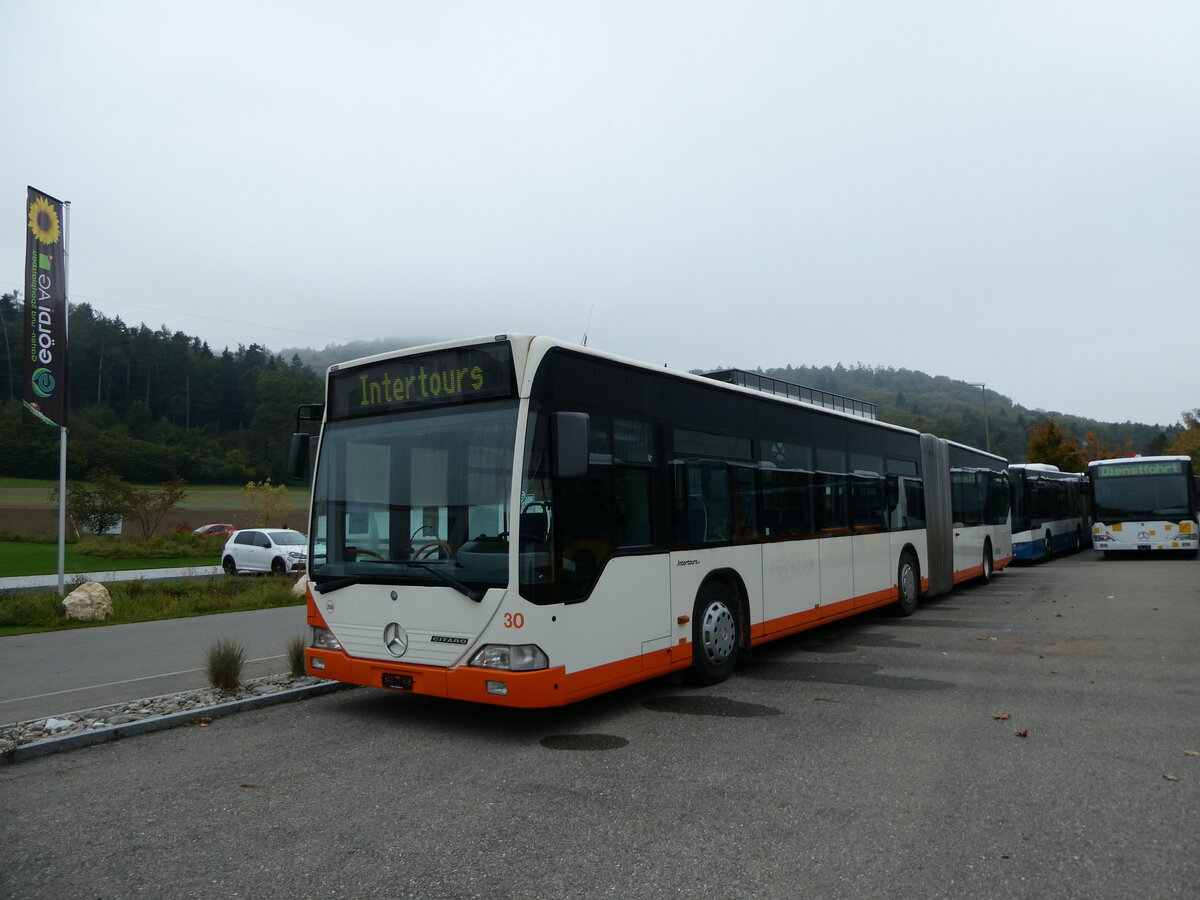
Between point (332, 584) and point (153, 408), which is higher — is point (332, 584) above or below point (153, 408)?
below

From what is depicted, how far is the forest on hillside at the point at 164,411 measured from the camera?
7862 cm

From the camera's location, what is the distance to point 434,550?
6.84 meters

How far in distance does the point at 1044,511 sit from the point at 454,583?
2778cm

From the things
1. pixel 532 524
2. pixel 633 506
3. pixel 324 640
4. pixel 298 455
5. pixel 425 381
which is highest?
pixel 425 381

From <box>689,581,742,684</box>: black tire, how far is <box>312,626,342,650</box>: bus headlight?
10.5 feet

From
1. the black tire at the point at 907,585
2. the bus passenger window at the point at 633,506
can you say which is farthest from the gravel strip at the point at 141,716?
the black tire at the point at 907,585

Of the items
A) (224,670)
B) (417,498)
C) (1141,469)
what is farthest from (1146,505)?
(224,670)

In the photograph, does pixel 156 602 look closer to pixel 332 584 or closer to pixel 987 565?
pixel 332 584

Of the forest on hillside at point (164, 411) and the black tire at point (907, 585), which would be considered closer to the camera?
the black tire at point (907, 585)

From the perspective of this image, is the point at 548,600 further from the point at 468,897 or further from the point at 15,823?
the point at 15,823

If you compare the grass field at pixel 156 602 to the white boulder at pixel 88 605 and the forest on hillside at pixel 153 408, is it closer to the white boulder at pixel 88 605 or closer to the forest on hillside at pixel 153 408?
the white boulder at pixel 88 605

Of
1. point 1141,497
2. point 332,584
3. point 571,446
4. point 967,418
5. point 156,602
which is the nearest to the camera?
point 571,446

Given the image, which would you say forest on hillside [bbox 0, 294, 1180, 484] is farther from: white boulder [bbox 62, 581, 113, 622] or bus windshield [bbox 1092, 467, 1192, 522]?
white boulder [bbox 62, 581, 113, 622]

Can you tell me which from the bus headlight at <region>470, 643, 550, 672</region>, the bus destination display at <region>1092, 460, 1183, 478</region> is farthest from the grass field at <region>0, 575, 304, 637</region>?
the bus destination display at <region>1092, 460, 1183, 478</region>
